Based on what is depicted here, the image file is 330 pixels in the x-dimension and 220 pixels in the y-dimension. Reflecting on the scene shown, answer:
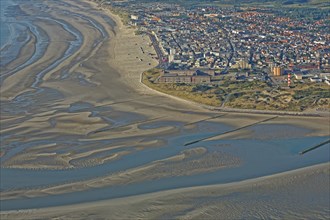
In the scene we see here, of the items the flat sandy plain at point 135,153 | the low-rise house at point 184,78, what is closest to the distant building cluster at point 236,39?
the low-rise house at point 184,78

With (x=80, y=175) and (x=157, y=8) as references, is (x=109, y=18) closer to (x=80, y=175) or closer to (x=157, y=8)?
(x=157, y=8)

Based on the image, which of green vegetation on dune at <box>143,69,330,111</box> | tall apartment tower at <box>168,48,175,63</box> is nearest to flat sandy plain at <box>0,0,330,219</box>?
green vegetation on dune at <box>143,69,330,111</box>

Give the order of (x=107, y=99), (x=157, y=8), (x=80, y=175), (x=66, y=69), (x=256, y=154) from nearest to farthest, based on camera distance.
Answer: (x=80, y=175)
(x=256, y=154)
(x=107, y=99)
(x=66, y=69)
(x=157, y=8)

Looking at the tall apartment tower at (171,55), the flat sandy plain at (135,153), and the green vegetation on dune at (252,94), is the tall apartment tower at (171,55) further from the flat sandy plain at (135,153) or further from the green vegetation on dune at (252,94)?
the green vegetation on dune at (252,94)

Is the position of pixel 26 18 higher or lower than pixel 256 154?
higher

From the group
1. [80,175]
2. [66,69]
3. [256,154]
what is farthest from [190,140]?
[66,69]

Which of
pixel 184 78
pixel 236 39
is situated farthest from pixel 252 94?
pixel 236 39
